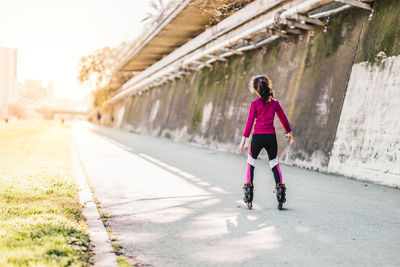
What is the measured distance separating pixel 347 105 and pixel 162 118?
23.4m

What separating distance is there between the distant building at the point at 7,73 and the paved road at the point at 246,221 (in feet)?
425

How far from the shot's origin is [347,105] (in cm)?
1077

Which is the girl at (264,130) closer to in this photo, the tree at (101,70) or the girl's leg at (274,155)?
the girl's leg at (274,155)

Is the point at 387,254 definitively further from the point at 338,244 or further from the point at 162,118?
the point at 162,118

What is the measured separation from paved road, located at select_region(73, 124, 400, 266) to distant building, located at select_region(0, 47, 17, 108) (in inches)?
5095

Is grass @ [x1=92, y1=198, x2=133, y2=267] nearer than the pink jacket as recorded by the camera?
Yes

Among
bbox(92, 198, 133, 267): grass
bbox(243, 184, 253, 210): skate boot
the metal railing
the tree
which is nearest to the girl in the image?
bbox(243, 184, 253, 210): skate boot

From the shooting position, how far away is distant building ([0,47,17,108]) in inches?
4978

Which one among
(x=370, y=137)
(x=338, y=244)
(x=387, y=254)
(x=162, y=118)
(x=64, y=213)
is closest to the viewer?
(x=387, y=254)

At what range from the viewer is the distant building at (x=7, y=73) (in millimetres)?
126438

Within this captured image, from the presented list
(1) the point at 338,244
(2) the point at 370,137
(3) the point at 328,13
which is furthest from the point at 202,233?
(3) the point at 328,13

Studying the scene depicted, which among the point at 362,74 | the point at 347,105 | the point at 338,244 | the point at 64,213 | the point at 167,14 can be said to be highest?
the point at 167,14

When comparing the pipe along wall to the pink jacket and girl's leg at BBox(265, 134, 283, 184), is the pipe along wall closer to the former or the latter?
girl's leg at BBox(265, 134, 283, 184)

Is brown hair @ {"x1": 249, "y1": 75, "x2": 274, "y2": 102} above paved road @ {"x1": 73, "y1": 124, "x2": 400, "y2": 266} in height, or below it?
above
